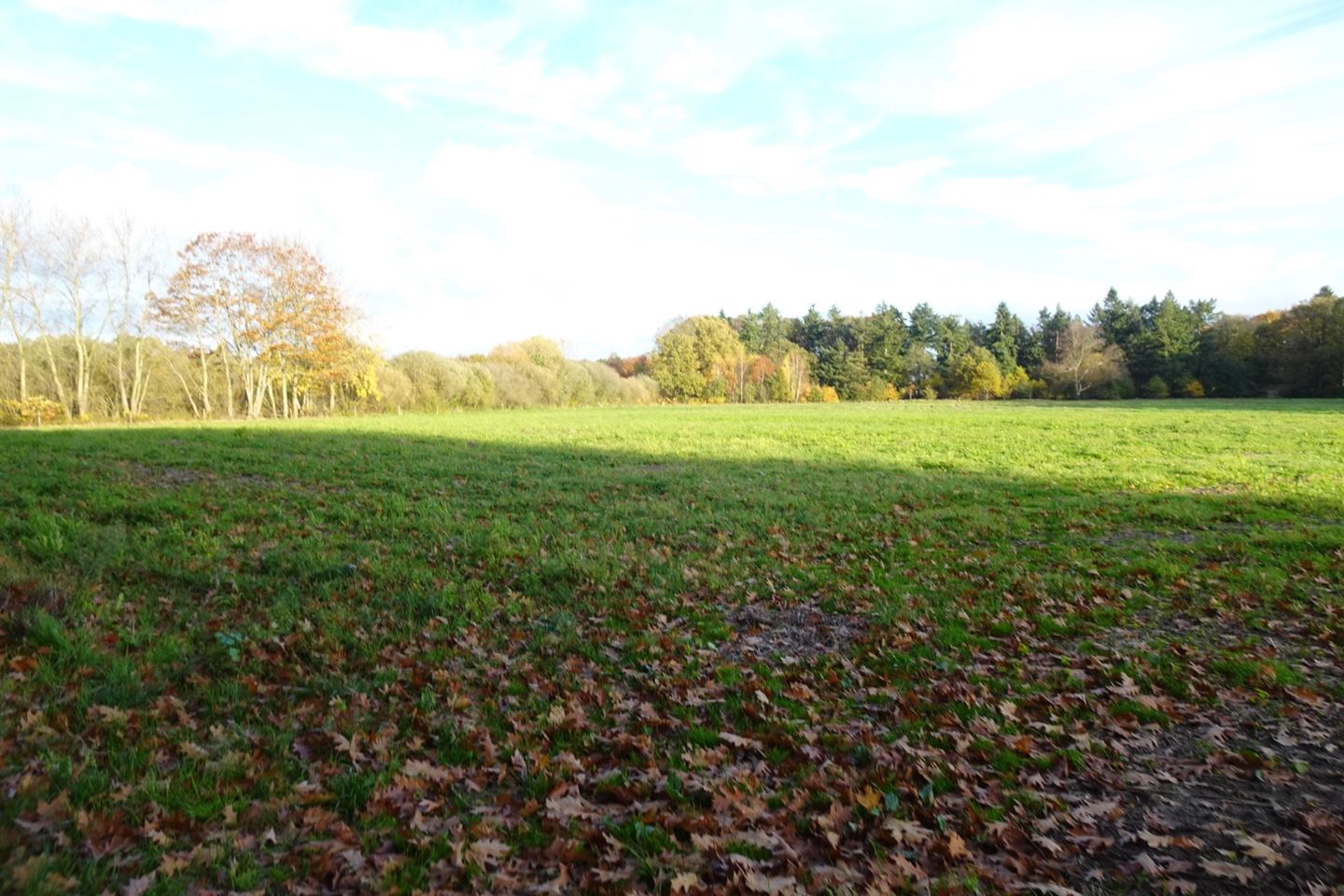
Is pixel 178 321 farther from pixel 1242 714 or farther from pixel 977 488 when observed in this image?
pixel 1242 714

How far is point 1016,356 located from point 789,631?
293ft

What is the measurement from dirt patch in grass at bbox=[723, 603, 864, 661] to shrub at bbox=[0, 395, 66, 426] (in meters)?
38.2

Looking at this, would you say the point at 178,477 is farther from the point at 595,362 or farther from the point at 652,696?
the point at 595,362

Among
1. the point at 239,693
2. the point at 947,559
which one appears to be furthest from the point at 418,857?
the point at 947,559

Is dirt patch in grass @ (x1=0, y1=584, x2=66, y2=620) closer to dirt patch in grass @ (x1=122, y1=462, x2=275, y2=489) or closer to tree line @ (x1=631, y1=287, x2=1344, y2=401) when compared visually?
dirt patch in grass @ (x1=122, y1=462, x2=275, y2=489)

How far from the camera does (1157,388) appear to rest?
70625mm

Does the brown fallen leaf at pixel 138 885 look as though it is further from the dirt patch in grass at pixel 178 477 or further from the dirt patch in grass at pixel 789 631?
the dirt patch in grass at pixel 178 477

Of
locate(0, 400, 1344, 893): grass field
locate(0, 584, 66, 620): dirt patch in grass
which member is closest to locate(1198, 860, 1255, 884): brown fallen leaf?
locate(0, 400, 1344, 893): grass field

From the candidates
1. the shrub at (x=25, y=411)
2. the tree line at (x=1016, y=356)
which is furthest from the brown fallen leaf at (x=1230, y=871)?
the tree line at (x=1016, y=356)

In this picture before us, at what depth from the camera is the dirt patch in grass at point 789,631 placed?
20.7ft

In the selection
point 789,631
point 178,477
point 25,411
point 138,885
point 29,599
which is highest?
point 25,411

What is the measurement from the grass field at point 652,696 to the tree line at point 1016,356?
2821 inches

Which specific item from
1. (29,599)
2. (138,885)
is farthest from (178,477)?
(138,885)

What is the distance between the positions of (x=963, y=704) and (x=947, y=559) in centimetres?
421
